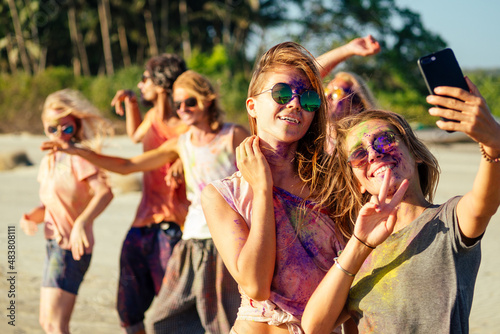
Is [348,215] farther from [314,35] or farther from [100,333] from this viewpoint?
[314,35]

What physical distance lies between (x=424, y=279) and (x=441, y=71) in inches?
27.1

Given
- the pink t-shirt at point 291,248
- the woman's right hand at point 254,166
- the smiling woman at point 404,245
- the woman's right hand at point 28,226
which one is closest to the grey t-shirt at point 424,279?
the smiling woman at point 404,245

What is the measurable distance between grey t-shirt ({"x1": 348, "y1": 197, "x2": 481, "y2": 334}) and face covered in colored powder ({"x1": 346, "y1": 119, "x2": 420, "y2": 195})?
0.52 ft

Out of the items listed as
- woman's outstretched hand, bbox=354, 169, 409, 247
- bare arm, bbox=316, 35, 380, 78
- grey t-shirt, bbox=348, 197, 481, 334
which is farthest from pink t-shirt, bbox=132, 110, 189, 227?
woman's outstretched hand, bbox=354, 169, 409, 247

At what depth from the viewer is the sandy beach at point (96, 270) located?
5.54 meters

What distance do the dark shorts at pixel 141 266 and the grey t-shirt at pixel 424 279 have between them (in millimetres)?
2498

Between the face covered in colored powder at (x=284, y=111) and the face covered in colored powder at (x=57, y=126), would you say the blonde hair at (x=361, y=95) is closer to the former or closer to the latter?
the face covered in colored powder at (x=284, y=111)

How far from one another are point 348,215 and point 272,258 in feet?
1.40

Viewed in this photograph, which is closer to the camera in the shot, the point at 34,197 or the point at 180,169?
the point at 180,169

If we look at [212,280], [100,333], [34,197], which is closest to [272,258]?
[212,280]

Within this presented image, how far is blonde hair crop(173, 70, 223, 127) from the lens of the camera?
13.8ft

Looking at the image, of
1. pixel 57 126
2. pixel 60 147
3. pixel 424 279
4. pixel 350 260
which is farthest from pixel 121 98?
pixel 424 279

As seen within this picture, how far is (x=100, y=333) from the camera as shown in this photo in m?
5.30

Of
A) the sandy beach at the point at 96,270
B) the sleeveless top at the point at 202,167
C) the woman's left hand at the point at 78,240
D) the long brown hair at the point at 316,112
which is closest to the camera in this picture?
the long brown hair at the point at 316,112
